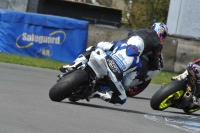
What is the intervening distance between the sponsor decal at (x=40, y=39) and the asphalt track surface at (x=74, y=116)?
358 inches

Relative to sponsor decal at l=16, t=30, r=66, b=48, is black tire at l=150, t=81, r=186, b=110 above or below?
above

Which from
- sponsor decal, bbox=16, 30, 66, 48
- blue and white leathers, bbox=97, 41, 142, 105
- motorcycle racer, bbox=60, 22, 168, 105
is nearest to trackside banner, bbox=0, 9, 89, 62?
sponsor decal, bbox=16, 30, 66, 48

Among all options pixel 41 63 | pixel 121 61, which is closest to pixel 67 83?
pixel 121 61

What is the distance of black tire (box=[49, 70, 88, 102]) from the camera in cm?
941

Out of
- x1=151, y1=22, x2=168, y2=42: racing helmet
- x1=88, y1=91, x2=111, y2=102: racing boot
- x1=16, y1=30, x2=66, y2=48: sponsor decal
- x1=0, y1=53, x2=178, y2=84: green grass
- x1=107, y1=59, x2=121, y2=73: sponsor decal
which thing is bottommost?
x1=0, y1=53, x2=178, y2=84: green grass

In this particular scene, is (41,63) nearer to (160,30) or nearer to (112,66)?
(160,30)

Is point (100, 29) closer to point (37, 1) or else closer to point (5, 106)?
point (37, 1)

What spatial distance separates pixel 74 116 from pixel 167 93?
2587mm

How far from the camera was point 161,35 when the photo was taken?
35.2 ft

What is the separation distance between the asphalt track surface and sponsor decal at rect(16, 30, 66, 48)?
29.8ft

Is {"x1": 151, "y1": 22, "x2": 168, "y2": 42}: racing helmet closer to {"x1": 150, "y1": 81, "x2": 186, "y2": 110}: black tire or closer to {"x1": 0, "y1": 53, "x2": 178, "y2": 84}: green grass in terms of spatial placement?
{"x1": 150, "y1": 81, "x2": 186, "y2": 110}: black tire

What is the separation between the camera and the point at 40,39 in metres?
21.5

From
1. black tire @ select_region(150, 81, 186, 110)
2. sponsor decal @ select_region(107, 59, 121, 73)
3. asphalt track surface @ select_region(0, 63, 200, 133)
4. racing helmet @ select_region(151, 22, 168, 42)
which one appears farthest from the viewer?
racing helmet @ select_region(151, 22, 168, 42)

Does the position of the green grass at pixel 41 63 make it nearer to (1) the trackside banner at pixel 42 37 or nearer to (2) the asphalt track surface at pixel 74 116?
(1) the trackside banner at pixel 42 37
